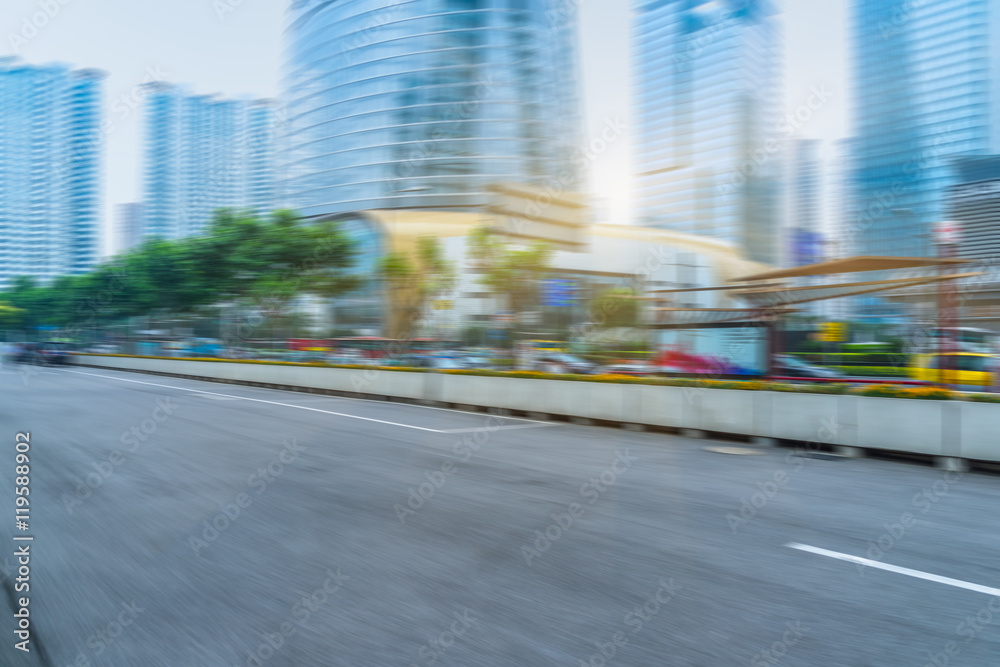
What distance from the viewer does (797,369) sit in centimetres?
1482

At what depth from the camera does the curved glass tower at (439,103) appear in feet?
264

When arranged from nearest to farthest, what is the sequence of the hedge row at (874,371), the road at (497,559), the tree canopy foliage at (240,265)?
the road at (497,559)
the hedge row at (874,371)
the tree canopy foliage at (240,265)

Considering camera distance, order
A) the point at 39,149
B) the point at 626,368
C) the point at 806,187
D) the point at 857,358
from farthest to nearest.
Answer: the point at 806,187 → the point at 39,149 → the point at 626,368 → the point at 857,358

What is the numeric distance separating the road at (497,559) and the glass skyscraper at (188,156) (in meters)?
72.8

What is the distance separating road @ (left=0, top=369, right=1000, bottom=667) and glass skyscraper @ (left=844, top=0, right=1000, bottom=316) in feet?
134

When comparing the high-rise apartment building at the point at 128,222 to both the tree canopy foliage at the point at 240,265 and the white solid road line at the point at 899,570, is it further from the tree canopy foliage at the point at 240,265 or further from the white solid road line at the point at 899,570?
the white solid road line at the point at 899,570

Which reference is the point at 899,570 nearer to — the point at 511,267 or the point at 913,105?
the point at 511,267

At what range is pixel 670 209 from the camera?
61312mm

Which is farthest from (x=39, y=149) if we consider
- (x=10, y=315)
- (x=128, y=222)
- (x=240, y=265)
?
(x=10, y=315)

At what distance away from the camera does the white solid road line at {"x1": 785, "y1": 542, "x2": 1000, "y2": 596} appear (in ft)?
14.1

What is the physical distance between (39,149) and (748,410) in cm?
3197

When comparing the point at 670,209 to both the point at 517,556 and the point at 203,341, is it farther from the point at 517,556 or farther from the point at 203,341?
the point at 517,556

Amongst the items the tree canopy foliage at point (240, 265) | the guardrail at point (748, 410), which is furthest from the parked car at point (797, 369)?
the tree canopy foliage at point (240, 265)

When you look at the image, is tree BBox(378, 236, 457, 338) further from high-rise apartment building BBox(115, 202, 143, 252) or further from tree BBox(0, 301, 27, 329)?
tree BBox(0, 301, 27, 329)
